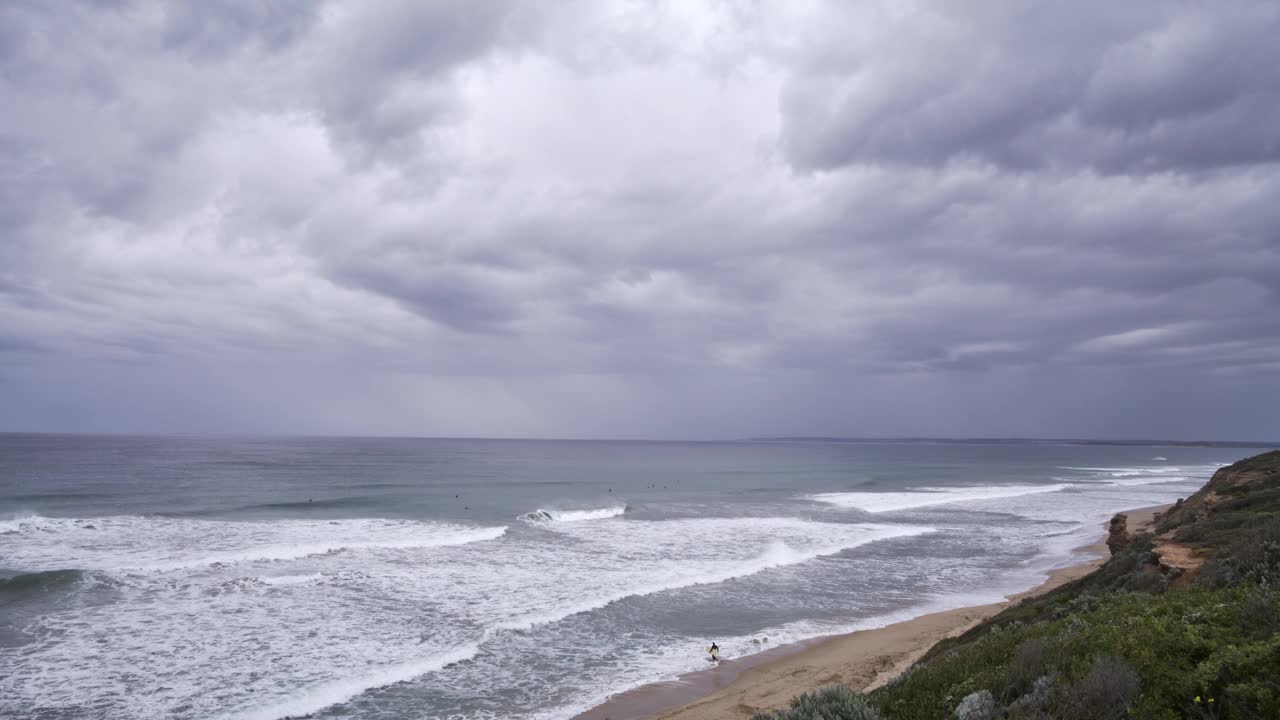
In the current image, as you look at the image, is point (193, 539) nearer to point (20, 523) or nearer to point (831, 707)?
point (20, 523)

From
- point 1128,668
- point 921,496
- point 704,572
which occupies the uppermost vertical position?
point 1128,668

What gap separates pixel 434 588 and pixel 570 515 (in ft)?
69.2

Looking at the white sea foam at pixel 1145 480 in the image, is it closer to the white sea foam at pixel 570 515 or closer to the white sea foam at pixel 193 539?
the white sea foam at pixel 570 515

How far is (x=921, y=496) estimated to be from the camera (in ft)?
192

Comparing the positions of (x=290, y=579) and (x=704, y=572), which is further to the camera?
(x=704, y=572)

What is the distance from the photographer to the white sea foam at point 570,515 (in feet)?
135

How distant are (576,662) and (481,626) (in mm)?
3924

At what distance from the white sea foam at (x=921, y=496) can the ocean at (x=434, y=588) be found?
34.0 inches

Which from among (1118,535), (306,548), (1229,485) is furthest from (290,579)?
(1229,485)

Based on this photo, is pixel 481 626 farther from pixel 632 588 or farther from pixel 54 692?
pixel 54 692

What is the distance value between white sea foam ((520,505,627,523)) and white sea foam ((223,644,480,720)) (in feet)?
79.8

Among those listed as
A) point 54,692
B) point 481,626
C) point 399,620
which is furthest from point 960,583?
point 54,692

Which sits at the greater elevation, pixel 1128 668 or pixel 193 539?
pixel 1128 668

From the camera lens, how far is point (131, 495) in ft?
153
